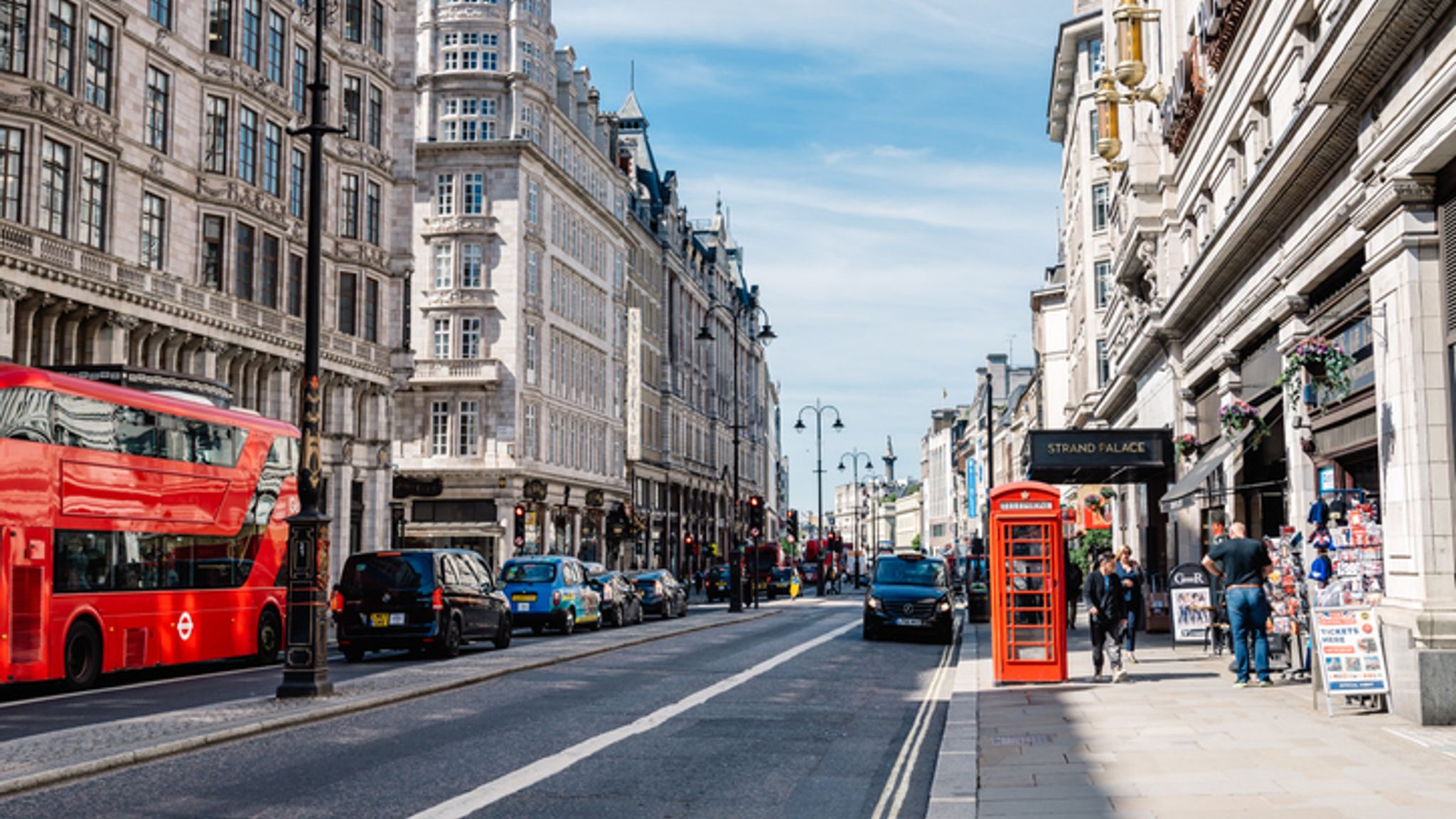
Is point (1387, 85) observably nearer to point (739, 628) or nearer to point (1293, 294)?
point (1293, 294)

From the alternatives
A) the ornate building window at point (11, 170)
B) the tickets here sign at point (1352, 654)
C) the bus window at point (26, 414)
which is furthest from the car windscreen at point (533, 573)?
the tickets here sign at point (1352, 654)

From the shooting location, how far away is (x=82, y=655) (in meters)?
18.6

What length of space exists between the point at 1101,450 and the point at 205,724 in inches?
706

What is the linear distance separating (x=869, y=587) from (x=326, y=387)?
2118cm

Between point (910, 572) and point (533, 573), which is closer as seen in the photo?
point (910, 572)

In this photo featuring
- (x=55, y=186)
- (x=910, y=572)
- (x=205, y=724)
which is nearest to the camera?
(x=205, y=724)

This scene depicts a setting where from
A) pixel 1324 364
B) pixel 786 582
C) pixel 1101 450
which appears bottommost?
pixel 786 582

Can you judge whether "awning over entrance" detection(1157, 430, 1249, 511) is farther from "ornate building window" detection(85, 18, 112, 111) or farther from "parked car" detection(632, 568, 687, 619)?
"ornate building window" detection(85, 18, 112, 111)

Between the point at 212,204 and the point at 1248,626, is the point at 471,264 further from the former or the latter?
the point at 1248,626

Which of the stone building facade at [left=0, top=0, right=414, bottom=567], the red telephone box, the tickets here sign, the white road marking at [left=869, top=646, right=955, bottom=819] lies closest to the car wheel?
the stone building facade at [left=0, top=0, right=414, bottom=567]

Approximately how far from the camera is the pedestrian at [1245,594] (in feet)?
52.7

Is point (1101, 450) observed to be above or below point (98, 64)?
below

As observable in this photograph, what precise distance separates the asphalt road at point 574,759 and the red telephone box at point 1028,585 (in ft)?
4.77

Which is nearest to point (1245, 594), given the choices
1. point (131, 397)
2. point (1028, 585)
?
point (1028, 585)
